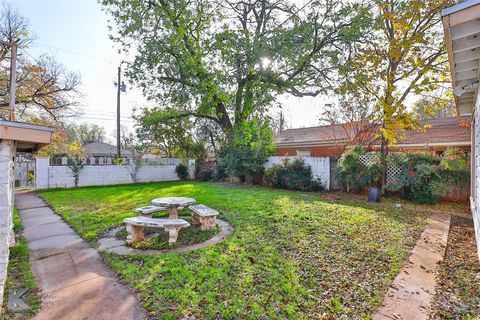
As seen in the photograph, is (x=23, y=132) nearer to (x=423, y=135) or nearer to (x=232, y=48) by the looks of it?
(x=232, y=48)

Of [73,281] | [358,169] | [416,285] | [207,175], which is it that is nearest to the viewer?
[416,285]

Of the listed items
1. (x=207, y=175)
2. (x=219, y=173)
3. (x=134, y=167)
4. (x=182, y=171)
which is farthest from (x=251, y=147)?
(x=134, y=167)

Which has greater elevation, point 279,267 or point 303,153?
point 303,153

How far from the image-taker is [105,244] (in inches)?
175

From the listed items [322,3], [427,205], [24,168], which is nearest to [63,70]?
[24,168]

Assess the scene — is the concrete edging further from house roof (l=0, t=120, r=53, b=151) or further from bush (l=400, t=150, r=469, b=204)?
bush (l=400, t=150, r=469, b=204)

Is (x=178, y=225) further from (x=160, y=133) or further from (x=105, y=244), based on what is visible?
(x=160, y=133)

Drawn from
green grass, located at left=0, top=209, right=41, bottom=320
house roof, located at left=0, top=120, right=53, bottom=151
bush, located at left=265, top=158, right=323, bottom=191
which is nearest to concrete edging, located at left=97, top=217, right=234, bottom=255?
green grass, located at left=0, top=209, right=41, bottom=320

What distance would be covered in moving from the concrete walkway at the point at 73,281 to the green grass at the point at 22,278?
0.07 metres

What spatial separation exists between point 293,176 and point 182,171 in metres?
8.05

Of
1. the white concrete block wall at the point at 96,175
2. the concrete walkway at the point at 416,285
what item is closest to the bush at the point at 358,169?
the concrete walkway at the point at 416,285

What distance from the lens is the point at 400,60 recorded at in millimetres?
8172

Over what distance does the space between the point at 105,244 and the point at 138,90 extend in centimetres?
1017

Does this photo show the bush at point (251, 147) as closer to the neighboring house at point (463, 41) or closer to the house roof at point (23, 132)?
the neighboring house at point (463, 41)
